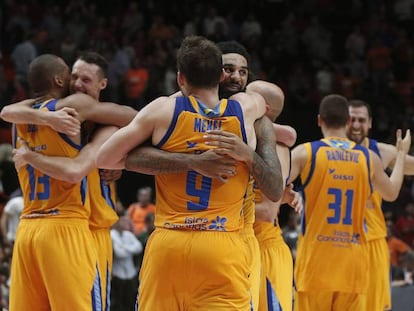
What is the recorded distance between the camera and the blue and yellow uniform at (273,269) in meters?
6.99

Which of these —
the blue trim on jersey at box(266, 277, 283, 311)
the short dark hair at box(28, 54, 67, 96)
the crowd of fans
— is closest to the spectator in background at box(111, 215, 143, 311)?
the crowd of fans

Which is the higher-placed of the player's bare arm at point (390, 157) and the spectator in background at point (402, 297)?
the player's bare arm at point (390, 157)

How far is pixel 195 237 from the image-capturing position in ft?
17.1

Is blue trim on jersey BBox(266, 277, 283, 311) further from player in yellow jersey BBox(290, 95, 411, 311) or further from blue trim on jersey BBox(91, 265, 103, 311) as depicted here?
blue trim on jersey BBox(91, 265, 103, 311)

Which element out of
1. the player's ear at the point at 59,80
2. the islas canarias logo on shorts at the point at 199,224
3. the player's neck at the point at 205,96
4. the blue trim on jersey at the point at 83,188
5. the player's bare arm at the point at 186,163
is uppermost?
the player's ear at the point at 59,80

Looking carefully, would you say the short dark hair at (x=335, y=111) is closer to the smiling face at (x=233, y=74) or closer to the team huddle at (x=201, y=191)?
the team huddle at (x=201, y=191)

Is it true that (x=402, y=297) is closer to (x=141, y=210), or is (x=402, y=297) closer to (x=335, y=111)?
(x=335, y=111)

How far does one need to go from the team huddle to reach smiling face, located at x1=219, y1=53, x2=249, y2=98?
0.01 meters

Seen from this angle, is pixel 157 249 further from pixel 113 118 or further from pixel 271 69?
pixel 271 69

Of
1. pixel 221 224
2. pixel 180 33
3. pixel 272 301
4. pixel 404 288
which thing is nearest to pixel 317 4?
pixel 180 33

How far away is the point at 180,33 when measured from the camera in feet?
72.5

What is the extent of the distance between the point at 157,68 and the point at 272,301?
1306 cm

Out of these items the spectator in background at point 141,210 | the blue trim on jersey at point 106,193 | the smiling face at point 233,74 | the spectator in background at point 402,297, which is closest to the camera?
the smiling face at point 233,74

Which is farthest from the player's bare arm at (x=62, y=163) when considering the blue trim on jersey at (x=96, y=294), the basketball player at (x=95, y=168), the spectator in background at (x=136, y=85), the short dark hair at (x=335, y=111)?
the spectator in background at (x=136, y=85)
